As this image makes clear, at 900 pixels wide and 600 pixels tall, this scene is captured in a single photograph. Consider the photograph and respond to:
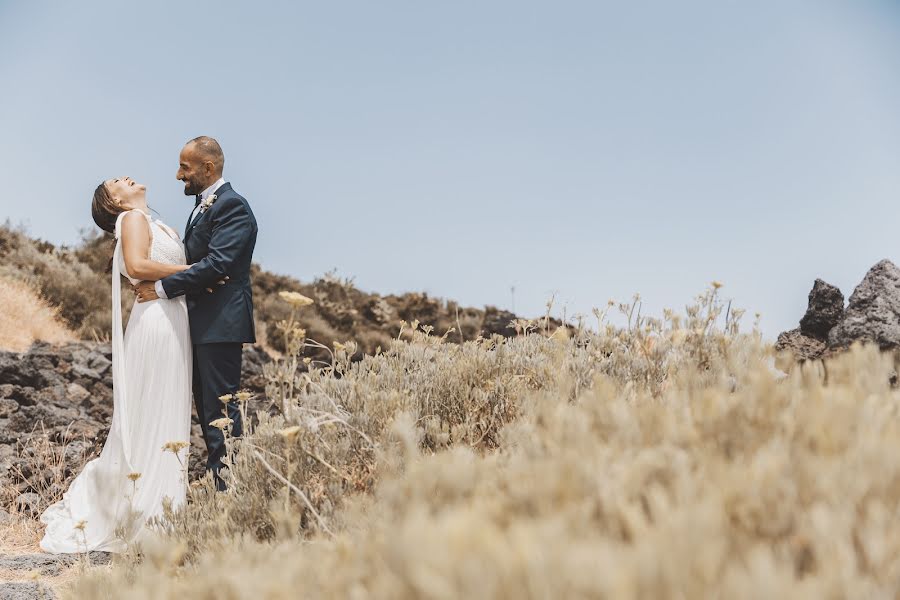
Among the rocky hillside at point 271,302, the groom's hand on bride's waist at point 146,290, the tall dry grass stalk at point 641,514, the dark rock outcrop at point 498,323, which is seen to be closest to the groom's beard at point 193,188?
the groom's hand on bride's waist at point 146,290

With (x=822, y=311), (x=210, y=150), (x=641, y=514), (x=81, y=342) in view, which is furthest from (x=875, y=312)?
(x=81, y=342)

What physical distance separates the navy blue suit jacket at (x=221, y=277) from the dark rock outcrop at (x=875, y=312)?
15.3 feet

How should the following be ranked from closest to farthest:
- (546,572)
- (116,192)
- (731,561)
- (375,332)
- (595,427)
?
(546,572) < (731,561) < (595,427) < (116,192) < (375,332)

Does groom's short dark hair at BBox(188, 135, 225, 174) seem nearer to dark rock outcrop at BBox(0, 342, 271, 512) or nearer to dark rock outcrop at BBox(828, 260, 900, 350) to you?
dark rock outcrop at BBox(0, 342, 271, 512)

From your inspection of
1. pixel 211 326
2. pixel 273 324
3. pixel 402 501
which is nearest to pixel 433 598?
pixel 402 501

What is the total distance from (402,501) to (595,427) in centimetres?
64

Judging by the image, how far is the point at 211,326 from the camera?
18.3 feet

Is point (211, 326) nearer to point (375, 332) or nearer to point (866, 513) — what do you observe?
point (866, 513)

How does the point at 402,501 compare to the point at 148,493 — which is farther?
the point at 148,493

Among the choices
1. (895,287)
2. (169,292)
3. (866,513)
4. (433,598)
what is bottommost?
(433,598)

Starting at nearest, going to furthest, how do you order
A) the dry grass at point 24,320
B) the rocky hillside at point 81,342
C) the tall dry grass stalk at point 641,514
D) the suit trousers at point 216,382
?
the tall dry grass stalk at point 641,514
the suit trousers at point 216,382
the rocky hillside at point 81,342
the dry grass at point 24,320

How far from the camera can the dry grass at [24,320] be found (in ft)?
37.0

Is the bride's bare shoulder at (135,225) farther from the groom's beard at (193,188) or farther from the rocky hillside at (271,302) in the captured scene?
the rocky hillside at (271,302)

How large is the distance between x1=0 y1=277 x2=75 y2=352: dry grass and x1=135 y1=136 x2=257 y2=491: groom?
22.7 feet
